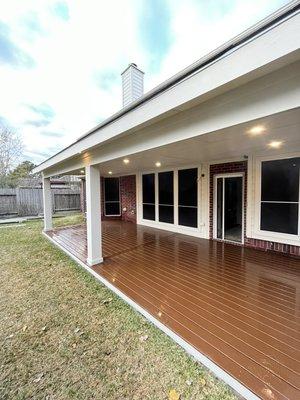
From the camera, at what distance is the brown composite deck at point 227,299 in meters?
1.98

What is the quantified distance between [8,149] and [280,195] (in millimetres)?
19978

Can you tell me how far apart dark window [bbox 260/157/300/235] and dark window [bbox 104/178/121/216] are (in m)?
7.39

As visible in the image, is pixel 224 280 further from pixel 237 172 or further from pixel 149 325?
pixel 237 172

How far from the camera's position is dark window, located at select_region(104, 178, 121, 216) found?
11156 millimetres

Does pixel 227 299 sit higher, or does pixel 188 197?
pixel 188 197

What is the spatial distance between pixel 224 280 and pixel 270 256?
192 cm

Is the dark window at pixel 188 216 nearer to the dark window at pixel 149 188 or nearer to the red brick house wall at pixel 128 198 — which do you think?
the dark window at pixel 149 188

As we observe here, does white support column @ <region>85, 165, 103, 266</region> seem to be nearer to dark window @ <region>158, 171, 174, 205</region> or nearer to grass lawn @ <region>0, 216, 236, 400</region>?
grass lawn @ <region>0, 216, 236, 400</region>

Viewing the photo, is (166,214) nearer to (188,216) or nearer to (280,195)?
(188,216)

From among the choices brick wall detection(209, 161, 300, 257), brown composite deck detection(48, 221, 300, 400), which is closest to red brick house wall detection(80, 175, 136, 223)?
brown composite deck detection(48, 221, 300, 400)

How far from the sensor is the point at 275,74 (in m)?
1.65

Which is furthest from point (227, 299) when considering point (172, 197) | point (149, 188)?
point (149, 188)

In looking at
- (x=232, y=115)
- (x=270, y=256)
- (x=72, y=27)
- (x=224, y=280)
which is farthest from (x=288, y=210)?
(x=72, y=27)

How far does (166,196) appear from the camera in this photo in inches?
319
